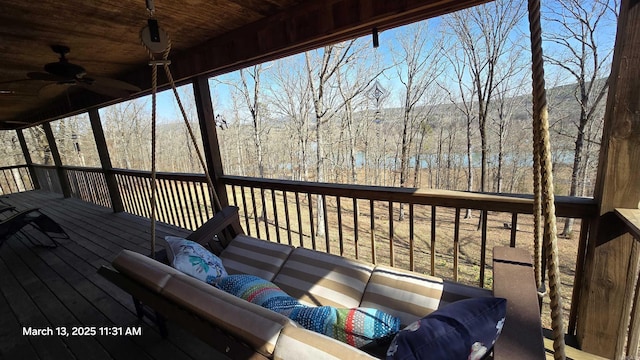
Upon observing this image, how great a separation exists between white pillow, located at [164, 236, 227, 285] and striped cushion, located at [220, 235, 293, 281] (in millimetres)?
299

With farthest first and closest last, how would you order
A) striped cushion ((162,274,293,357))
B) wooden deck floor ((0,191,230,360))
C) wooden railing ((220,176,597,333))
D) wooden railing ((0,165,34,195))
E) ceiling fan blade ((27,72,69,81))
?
wooden railing ((0,165,34,195)) → ceiling fan blade ((27,72,69,81)) → wooden deck floor ((0,191,230,360)) → wooden railing ((220,176,597,333)) → striped cushion ((162,274,293,357))

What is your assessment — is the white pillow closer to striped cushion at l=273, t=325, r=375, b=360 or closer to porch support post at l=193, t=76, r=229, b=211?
striped cushion at l=273, t=325, r=375, b=360

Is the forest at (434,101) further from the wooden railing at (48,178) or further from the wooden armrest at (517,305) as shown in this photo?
the wooden armrest at (517,305)

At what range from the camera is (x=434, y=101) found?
36.2 ft

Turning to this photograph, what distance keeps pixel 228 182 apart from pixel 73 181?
18.7 ft

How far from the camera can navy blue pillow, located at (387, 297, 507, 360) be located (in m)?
0.78

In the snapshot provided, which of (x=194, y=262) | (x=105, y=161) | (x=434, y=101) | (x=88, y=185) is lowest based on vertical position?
(x=88, y=185)

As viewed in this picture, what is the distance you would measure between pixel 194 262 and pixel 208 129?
6.75 ft

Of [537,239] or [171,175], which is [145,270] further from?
[171,175]

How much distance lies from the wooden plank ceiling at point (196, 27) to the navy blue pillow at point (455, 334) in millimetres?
1722

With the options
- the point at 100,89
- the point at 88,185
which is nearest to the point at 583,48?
the point at 100,89

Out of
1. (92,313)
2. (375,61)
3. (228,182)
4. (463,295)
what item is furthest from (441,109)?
(92,313)

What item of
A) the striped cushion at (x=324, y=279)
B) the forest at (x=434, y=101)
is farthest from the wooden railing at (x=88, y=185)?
the striped cushion at (x=324, y=279)

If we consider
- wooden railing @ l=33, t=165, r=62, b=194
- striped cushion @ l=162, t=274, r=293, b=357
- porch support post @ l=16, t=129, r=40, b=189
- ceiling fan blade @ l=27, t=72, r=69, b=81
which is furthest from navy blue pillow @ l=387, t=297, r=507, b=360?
porch support post @ l=16, t=129, r=40, b=189
